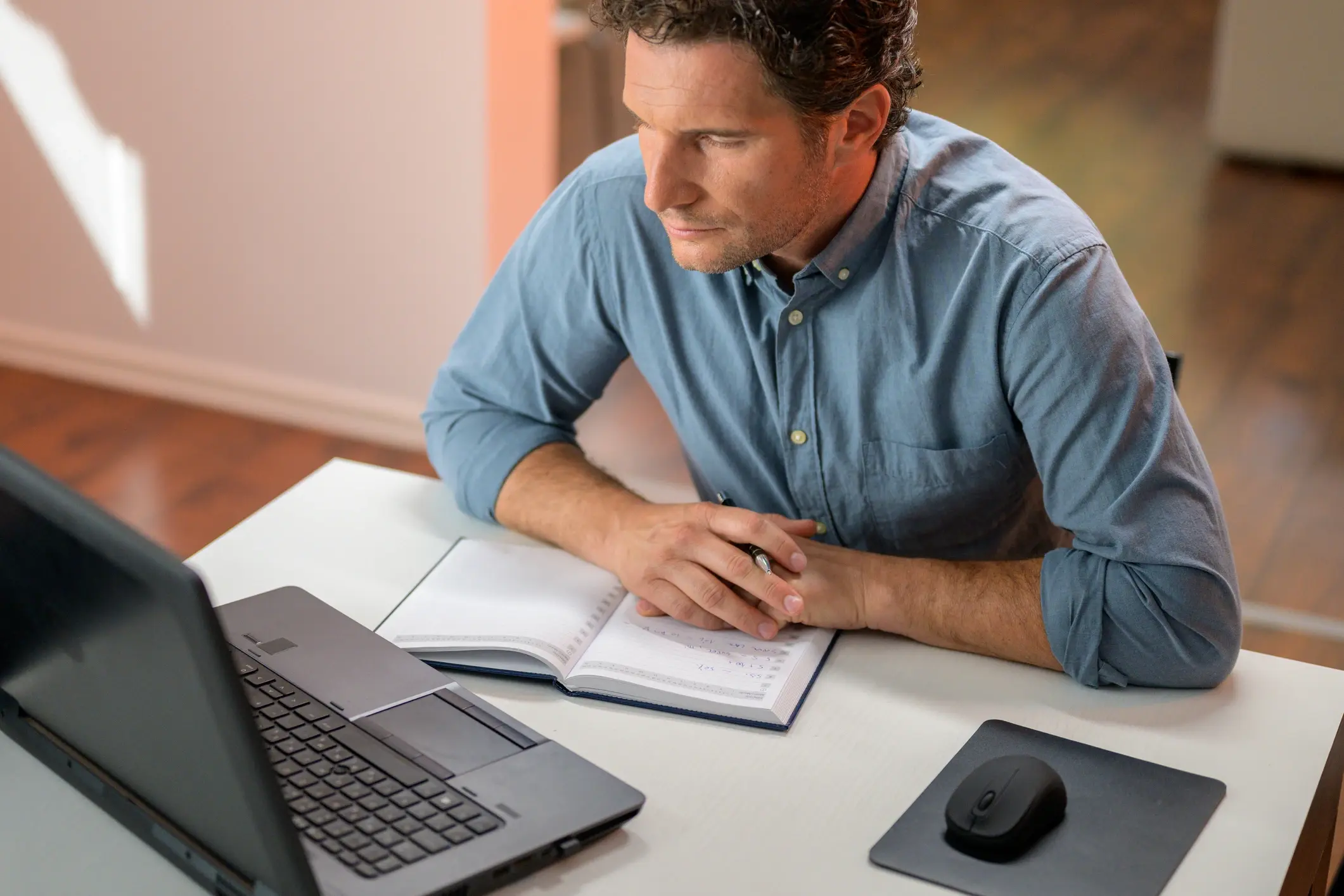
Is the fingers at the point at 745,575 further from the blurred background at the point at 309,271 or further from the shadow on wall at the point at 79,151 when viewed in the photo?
the shadow on wall at the point at 79,151

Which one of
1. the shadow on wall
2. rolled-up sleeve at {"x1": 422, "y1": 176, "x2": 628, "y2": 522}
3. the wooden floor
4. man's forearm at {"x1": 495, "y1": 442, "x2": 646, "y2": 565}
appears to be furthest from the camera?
the shadow on wall

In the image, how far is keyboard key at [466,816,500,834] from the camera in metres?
1.03

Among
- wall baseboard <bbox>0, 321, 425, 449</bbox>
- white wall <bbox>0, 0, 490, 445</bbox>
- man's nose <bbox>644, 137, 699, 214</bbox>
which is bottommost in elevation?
wall baseboard <bbox>0, 321, 425, 449</bbox>

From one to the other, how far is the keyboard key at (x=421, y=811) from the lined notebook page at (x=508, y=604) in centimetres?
22

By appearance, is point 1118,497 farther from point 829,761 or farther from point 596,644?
point 596,644

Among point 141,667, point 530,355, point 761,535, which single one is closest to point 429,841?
point 141,667

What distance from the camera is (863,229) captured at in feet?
4.62

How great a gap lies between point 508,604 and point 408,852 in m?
0.37

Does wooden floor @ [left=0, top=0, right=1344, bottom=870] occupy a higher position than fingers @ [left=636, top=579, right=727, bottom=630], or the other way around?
fingers @ [left=636, top=579, right=727, bottom=630]

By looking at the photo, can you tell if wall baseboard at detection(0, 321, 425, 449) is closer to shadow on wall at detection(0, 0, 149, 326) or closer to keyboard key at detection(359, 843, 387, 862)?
shadow on wall at detection(0, 0, 149, 326)

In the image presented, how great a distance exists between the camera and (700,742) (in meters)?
1.18

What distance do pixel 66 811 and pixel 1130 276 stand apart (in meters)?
3.54

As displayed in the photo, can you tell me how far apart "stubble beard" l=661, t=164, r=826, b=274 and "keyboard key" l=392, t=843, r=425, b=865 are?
0.59 m

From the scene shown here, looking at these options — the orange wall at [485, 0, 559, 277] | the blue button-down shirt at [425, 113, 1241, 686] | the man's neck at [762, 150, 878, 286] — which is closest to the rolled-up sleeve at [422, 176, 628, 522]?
the blue button-down shirt at [425, 113, 1241, 686]
